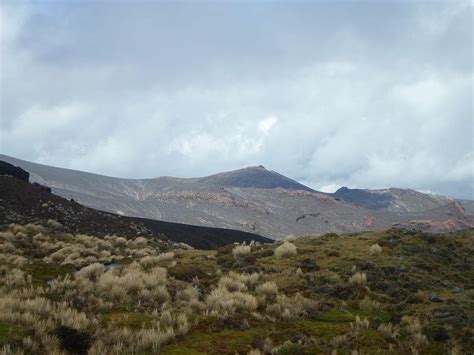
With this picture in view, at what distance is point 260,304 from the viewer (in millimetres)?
12570

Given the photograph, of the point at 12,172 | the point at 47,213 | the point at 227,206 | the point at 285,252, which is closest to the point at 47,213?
the point at 47,213

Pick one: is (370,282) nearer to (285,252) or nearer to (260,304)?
(260,304)

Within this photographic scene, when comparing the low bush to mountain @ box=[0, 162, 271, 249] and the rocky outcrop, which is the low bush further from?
the rocky outcrop

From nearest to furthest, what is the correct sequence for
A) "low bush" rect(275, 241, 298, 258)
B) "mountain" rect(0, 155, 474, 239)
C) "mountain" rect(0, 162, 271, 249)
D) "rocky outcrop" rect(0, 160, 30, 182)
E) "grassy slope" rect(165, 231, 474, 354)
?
"grassy slope" rect(165, 231, 474, 354) → "low bush" rect(275, 241, 298, 258) → "mountain" rect(0, 162, 271, 249) → "rocky outcrop" rect(0, 160, 30, 182) → "mountain" rect(0, 155, 474, 239)

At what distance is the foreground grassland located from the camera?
340 inches

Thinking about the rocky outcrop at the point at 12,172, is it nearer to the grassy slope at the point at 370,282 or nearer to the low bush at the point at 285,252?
the grassy slope at the point at 370,282

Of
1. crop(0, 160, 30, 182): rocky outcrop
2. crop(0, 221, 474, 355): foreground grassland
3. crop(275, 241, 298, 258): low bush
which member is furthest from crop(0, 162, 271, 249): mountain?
crop(275, 241, 298, 258): low bush

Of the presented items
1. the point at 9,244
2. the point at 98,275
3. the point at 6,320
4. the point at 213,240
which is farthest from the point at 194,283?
the point at 213,240

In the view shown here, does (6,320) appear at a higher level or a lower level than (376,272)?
lower

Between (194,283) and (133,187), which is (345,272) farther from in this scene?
(133,187)

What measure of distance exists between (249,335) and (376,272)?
311 inches

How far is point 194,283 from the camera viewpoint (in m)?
15.3

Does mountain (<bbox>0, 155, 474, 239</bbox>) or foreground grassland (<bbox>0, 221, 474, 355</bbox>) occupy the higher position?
mountain (<bbox>0, 155, 474, 239</bbox>)

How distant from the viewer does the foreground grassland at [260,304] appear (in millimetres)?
8648
